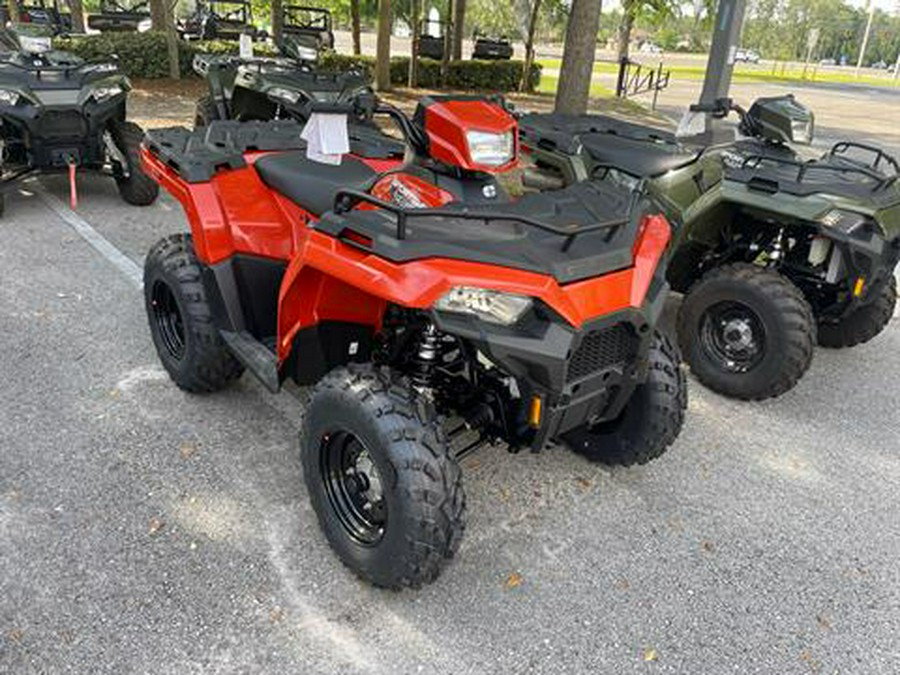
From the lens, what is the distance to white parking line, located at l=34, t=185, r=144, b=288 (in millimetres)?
5227

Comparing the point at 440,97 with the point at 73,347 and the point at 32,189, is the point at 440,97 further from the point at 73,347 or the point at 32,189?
the point at 32,189

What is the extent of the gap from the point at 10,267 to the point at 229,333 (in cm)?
291

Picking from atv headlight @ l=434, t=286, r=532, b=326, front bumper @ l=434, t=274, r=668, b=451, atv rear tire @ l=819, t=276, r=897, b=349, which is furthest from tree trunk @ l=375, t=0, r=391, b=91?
atv headlight @ l=434, t=286, r=532, b=326

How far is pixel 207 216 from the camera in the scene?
313cm

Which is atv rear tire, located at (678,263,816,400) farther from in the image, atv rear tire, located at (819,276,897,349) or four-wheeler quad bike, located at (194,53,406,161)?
four-wheeler quad bike, located at (194,53,406,161)

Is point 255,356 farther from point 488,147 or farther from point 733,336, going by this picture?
point 733,336

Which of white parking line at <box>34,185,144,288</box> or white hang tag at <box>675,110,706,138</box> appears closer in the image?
white hang tag at <box>675,110,706,138</box>

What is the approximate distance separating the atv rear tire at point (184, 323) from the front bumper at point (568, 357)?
1.59 m

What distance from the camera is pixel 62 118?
19.7ft

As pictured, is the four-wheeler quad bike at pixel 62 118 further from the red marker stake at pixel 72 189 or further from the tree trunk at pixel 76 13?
the tree trunk at pixel 76 13

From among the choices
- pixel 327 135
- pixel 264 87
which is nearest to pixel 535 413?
pixel 327 135

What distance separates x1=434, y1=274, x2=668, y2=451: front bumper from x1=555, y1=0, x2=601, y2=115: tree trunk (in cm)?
591

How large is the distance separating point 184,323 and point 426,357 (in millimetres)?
1387

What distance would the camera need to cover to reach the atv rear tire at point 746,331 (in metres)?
3.76
